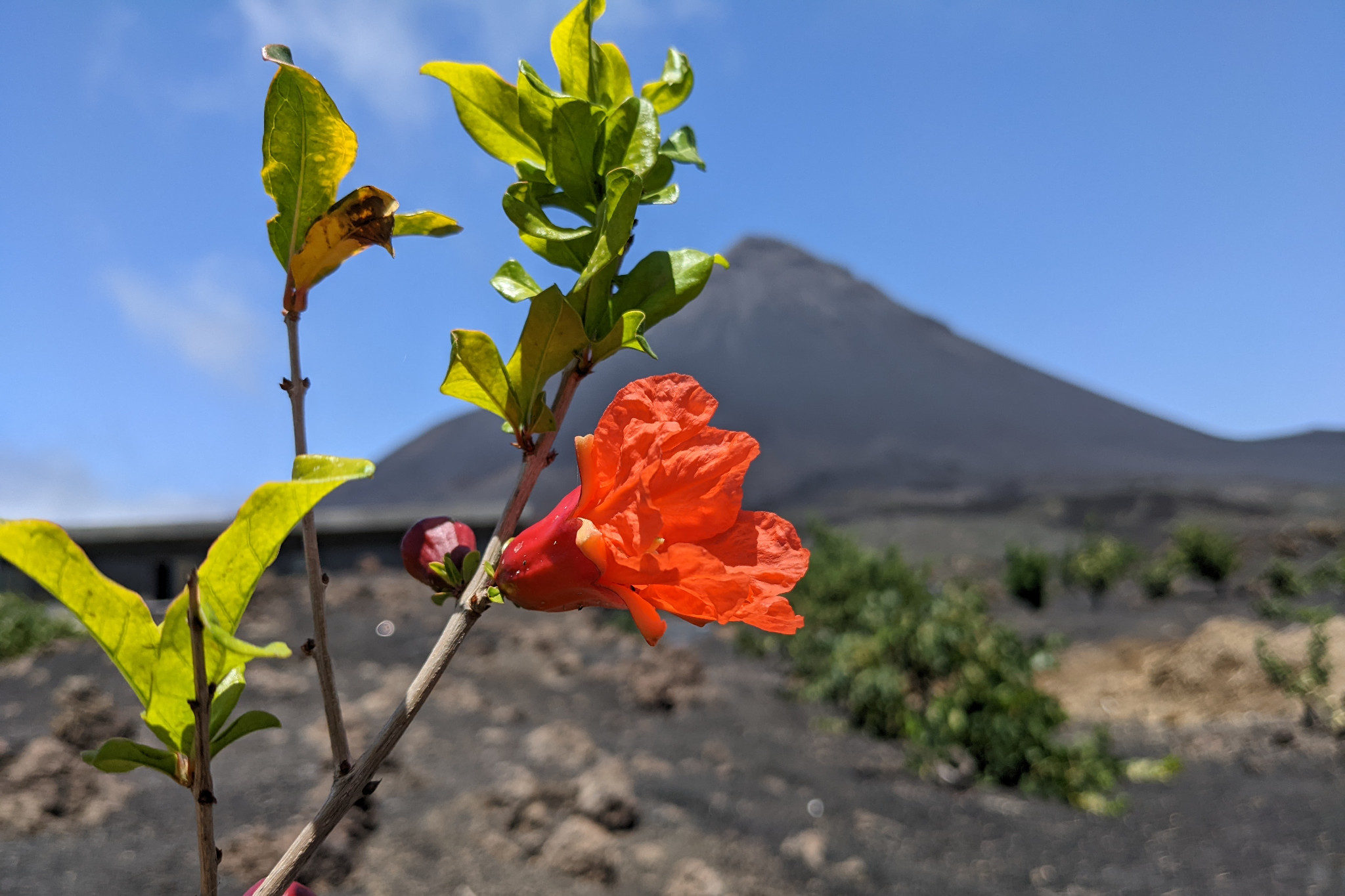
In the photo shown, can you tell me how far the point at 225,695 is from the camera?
0.63 m

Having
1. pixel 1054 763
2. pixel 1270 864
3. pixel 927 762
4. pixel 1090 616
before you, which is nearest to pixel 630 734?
pixel 927 762

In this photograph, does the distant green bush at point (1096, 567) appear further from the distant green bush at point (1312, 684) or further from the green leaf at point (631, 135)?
the green leaf at point (631, 135)

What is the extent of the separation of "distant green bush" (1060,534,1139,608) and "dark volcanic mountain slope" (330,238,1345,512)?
18614 millimetres

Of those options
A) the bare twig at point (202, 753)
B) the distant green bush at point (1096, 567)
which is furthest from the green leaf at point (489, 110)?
the distant green bush at point (1096, 567)

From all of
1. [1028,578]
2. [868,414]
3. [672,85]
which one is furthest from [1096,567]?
[868,414]

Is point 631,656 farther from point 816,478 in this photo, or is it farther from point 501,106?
point 816,478

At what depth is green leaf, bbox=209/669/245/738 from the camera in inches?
24.4

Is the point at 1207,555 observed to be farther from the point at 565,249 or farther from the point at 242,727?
the point at 242,727

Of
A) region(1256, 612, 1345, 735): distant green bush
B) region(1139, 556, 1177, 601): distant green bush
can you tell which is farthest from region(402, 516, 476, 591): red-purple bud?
region(1139, 556, 1177, 601): distant green bush

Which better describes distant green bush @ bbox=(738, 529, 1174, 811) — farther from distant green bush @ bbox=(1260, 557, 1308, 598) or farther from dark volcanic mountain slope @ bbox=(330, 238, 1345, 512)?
dark volcanic mountain slope @ bbox=(330, 238, 1345, 512)

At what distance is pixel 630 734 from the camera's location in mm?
3811

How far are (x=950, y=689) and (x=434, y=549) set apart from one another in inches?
166

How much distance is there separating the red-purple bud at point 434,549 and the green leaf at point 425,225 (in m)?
0.25

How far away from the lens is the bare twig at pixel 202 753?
519 mm
